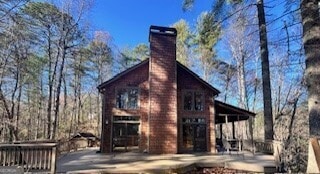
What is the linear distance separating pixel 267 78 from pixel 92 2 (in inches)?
532

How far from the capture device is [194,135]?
16.7m

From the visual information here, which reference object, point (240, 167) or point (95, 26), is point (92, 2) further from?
point (240, 167)

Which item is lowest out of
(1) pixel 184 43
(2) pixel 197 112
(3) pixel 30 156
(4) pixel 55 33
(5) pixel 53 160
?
(5) pixel 53 160

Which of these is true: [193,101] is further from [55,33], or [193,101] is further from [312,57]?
[312,57]

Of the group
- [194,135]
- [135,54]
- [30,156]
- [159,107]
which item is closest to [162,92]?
[159,107]

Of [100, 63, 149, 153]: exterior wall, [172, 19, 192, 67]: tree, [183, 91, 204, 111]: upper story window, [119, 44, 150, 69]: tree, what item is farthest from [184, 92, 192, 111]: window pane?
[119, 44, 150, 69]: tree

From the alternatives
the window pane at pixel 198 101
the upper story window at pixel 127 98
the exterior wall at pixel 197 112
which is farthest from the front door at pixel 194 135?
the upper story window at pixel 127 98

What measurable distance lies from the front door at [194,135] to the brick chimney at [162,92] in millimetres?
945

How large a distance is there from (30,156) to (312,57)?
310 inches

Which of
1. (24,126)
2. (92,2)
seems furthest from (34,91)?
(92,2)

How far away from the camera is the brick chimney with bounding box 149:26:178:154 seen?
1562 cm

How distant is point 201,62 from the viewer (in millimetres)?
27531

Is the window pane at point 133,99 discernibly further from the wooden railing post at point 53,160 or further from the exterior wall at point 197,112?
the wooden railing post at point 53,160

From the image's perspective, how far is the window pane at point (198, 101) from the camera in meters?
17.2
